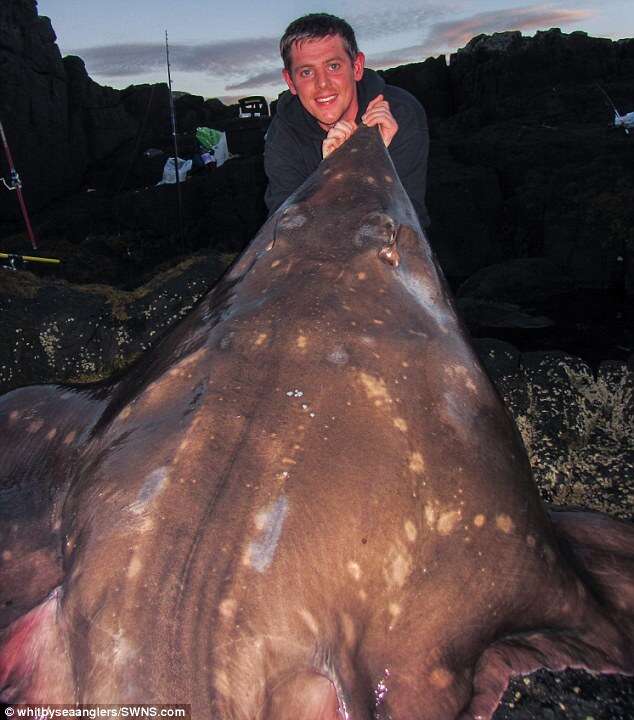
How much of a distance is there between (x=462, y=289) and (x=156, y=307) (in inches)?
316

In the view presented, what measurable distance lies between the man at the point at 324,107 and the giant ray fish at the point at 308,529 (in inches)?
69.2

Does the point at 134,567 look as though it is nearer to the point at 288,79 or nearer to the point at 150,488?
the point at 150,488

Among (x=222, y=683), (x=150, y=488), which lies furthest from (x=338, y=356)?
(x=222, y=683)

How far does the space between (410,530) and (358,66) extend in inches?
123

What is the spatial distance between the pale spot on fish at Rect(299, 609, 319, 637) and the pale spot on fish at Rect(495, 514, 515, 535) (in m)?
0.58

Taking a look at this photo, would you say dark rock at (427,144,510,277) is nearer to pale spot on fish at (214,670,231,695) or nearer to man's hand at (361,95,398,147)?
man's hand at (361,95,398,147)

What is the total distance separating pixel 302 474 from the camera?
147 centimetres

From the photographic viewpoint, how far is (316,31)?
339 centimetres

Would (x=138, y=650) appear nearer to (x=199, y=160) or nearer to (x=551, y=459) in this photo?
(x=551, y=459)

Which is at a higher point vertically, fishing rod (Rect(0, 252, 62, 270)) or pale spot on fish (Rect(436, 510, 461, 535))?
pale spot on fish (Rect(436, 510, 461, 535))

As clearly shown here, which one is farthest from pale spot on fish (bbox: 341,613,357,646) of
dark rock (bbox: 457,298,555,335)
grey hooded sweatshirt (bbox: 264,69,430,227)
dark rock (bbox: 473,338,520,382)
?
dark rock (bbox: 457,298,555,335)

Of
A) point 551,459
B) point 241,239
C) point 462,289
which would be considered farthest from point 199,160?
point 551,459

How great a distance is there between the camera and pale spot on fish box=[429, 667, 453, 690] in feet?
5.01

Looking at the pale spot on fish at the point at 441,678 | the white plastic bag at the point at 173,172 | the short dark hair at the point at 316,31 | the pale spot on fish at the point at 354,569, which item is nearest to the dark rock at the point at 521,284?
the short dark hair at the point at 316,31
